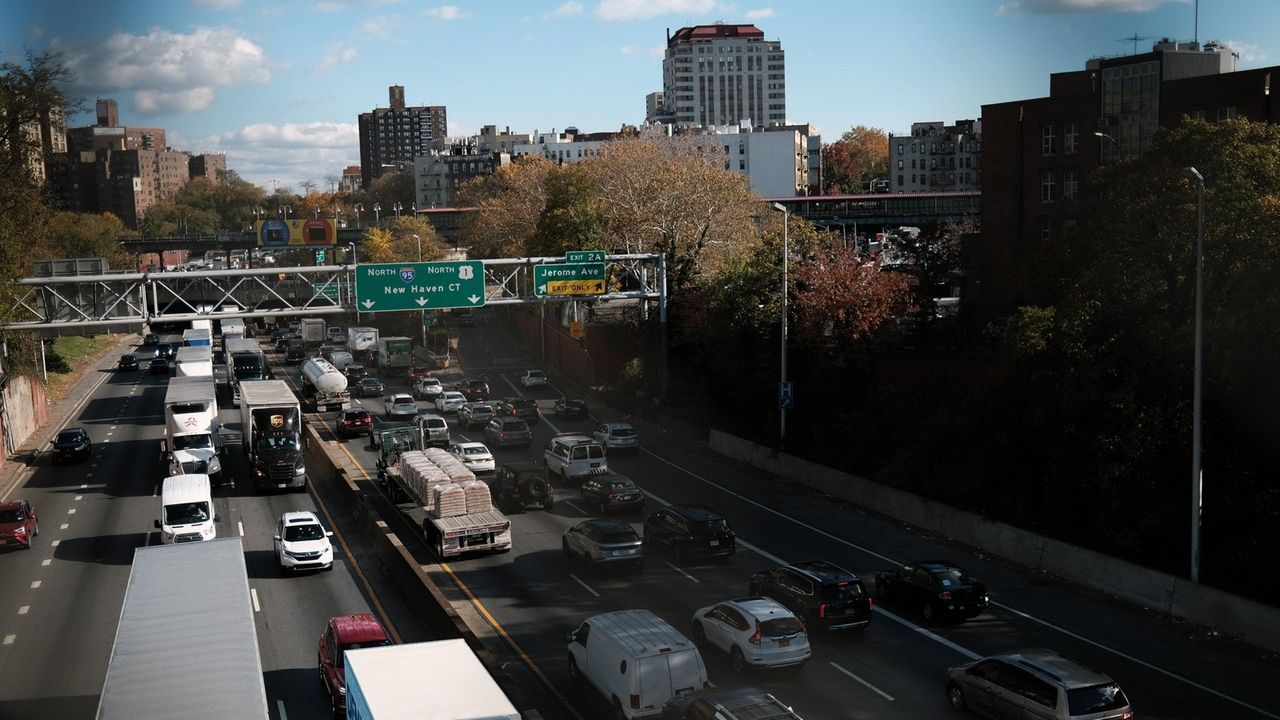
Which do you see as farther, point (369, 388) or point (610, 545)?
point (369, 388)

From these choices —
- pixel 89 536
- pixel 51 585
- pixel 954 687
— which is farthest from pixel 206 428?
pixel 954 687

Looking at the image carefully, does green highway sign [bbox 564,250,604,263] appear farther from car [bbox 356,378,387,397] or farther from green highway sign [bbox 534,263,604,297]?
car [bbox 356,378,387,397]

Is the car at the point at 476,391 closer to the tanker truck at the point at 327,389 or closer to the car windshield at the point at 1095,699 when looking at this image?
the tanker truck at the point at 327,389

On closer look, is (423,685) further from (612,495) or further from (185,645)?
(612,495)

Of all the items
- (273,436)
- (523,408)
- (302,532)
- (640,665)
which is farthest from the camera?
(523,408)

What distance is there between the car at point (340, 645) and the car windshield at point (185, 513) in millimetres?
13149

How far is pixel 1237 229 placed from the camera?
27.3m

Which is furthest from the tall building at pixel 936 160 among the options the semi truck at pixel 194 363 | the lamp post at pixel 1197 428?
the lamp post at pixel 1197 428

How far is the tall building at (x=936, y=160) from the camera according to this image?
18312 cm

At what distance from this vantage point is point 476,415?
182 ft

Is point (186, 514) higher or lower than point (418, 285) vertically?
lower

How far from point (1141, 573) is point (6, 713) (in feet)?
79.6

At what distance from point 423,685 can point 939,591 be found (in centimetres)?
1331

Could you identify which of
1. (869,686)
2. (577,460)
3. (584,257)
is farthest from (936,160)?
(869,686)
